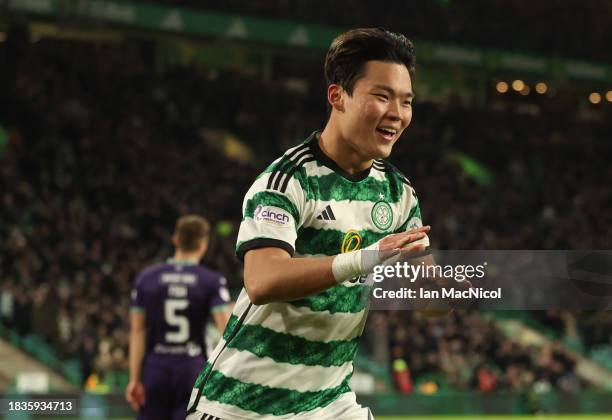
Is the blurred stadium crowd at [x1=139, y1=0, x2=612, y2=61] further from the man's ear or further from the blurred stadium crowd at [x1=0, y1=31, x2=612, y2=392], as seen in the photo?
the man's ear

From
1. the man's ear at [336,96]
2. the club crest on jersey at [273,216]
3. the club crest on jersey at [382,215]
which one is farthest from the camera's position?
the club crest on jersey at [382,215]

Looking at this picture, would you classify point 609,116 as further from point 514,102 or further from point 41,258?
point 41,258

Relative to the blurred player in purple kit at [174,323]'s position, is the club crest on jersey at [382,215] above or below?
below

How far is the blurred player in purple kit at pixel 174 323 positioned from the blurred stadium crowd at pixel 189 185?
7.83 meters

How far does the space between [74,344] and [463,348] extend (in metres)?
7.05

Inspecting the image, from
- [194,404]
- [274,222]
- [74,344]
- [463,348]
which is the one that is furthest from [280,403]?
[463,348]

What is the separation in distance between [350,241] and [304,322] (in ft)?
1.02

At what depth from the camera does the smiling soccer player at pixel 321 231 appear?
10.9 feet

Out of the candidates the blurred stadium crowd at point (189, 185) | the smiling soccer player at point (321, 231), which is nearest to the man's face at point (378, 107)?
the smiling soccer player at point (321, 231)

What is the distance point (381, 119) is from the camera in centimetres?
334

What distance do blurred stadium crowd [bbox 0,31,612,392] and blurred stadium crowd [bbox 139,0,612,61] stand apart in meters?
0.90

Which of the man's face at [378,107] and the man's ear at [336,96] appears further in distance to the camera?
the man's ear at [336,96]

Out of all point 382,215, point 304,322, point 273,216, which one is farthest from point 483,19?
point 273,216

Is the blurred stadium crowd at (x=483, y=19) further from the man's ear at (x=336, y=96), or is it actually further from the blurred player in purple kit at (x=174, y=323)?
the man's ear at (x=336, y=96)
